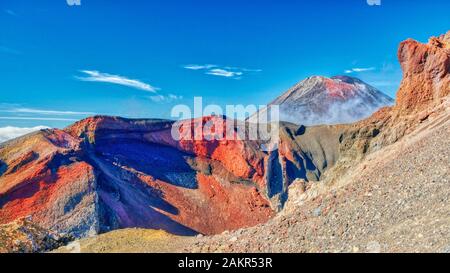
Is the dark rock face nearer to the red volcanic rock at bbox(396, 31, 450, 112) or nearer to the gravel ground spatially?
the red volcanic rock at bbox(396, 31, 450, 112)

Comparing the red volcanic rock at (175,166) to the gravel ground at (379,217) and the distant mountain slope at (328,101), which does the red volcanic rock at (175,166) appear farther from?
the distant mountain slope at (328,101)

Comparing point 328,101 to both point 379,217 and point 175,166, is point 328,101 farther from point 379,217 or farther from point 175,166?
point 379,217

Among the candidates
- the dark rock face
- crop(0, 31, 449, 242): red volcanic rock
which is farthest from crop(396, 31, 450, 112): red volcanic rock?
the dark rock face

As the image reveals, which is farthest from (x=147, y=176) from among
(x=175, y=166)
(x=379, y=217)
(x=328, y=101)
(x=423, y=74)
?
(x=328, y=101)

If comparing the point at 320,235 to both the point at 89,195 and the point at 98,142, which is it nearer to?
the point at 89,195

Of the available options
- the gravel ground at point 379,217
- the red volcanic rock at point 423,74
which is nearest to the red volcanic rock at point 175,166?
the red volcanic rock at point 423,74
